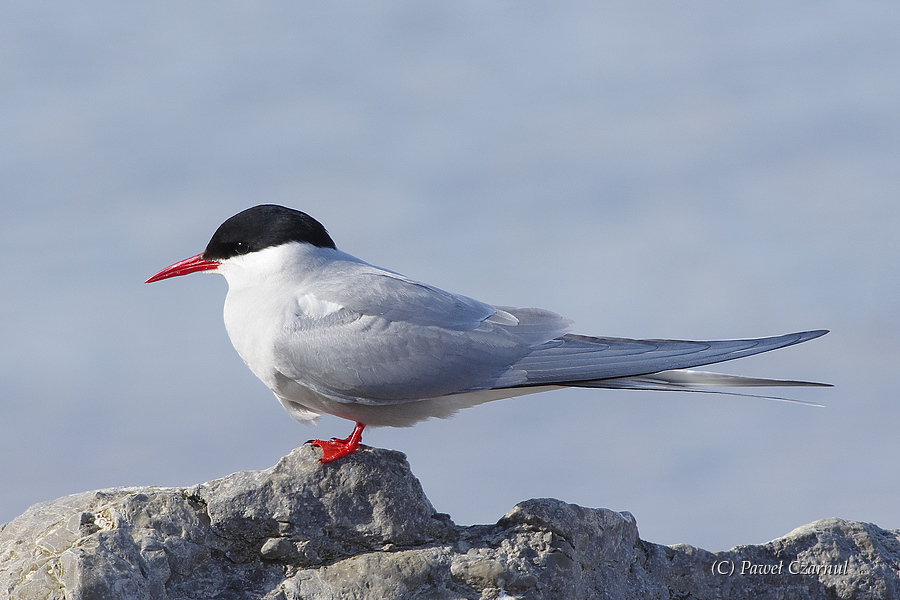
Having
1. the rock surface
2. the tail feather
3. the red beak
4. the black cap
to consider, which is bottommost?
the rock surface

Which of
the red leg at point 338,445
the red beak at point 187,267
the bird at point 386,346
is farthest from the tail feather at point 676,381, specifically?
the red beak at point 187,267

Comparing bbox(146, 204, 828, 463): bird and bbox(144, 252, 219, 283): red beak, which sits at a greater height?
bbox(144, 252, 219, 283): red beak

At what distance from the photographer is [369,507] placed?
200 inches

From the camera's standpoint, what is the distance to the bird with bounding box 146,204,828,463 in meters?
5.28

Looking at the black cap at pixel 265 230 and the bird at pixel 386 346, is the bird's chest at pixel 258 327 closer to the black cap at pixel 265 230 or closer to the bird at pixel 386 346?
the bird at pixel 386 346

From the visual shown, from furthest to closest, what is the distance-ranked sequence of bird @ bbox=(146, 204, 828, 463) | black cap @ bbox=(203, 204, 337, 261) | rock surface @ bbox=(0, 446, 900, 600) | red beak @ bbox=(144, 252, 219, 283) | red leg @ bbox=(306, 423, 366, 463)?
red beak @ bbox=(144, 252, 219, 283) → black cap @ bbox=(203, 204, 337, 261) → bird @ bbox=(146, 204, 828, 463) → red leg @ bbox=(306, 423, 366, 463) → rock surface @ bbox=(0, 446, 900, 600)

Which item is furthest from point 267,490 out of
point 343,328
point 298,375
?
point 343,328

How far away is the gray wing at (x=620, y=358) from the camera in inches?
208

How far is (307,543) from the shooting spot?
502 cm

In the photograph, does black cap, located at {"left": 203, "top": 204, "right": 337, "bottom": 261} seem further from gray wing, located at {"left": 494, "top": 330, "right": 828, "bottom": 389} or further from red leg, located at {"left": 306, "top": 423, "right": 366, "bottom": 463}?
gray wing, located at {"left": 494, "top": 330, "right": 828, "bottom": 389}

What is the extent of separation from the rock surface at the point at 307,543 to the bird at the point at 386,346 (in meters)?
0.28

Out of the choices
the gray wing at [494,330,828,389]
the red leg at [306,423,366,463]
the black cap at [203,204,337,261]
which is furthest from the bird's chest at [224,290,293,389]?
the gray wing at [494,330,828,389]

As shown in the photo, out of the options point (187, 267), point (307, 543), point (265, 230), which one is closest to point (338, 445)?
point (307, 543)

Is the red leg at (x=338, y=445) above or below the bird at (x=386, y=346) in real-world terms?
below
